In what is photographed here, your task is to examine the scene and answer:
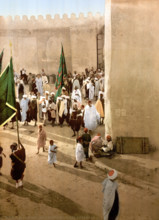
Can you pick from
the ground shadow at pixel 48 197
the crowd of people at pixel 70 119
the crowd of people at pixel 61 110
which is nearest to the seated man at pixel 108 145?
the crowd of people at pixel 70 119

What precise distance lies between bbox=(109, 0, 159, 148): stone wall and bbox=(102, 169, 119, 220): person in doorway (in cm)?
388

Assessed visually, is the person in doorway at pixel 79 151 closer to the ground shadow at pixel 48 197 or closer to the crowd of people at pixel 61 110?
the ground shadow at pixel 48 197

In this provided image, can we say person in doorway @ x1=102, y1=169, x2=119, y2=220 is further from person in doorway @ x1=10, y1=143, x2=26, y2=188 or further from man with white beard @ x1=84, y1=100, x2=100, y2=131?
man with white beard @ x1=84, y1=100, x2=100, y2=131

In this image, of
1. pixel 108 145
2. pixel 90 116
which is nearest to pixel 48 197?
pixel 108 145

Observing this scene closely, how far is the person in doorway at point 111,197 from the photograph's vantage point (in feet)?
15.9

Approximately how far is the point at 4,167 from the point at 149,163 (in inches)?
153

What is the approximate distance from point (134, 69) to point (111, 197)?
4.45 m

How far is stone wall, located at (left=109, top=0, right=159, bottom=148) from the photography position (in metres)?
8.09

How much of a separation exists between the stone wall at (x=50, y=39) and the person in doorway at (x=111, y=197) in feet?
57.8

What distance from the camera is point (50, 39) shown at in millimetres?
22047

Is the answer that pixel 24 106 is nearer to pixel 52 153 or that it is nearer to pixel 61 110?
pixel 61 110

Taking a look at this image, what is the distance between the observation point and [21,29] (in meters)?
22.0

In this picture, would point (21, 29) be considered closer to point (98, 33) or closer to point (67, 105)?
point (98, 33)

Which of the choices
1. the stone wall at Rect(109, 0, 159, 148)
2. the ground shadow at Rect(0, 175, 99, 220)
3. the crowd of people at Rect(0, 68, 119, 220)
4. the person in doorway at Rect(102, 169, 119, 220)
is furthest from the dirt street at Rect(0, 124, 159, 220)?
the stone wall at Rect(109, 0, 159, 148)
